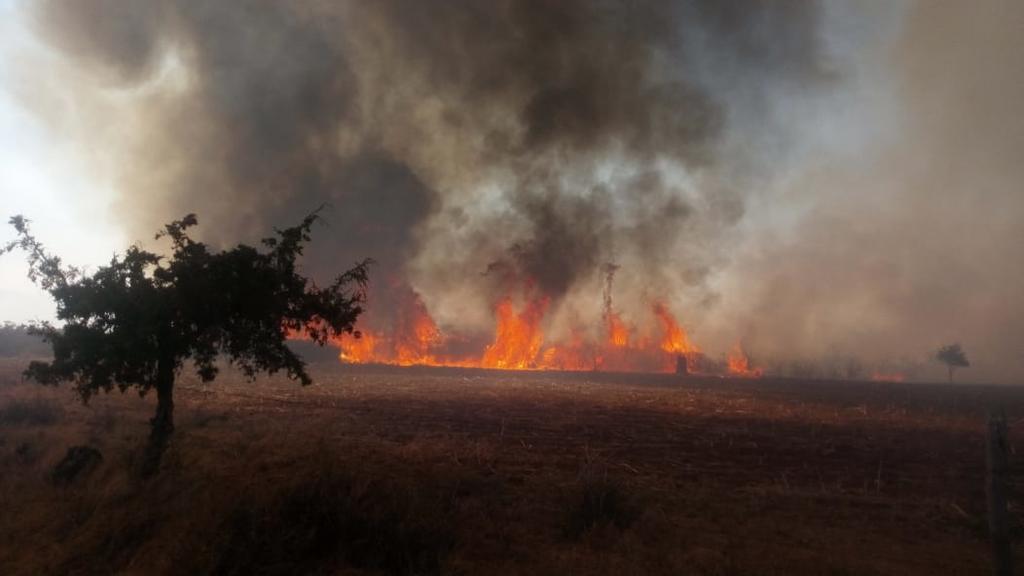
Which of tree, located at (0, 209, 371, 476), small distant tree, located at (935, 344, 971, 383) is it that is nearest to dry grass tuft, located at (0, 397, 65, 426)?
tree, located at (0, 209, 371, 476)

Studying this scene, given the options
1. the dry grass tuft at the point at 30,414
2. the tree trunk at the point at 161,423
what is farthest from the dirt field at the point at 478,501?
the tree trunk at the point at 161,423

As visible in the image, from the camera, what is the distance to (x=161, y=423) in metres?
13.3

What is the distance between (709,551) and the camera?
962 cm

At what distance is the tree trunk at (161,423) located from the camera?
→ 12891mm

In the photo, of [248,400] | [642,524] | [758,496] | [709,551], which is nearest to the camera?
[709,551]

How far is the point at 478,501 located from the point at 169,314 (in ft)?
25.9

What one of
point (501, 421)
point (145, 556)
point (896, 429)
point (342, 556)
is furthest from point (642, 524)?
point (896, 429)

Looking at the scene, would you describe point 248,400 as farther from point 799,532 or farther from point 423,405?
point 799,532

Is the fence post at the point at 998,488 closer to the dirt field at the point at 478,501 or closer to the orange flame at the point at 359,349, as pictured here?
the dirt field at the point at 478,501

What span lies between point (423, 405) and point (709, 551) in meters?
25.3

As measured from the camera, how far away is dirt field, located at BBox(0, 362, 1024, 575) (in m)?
9.15

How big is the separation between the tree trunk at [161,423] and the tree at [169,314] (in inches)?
0.8

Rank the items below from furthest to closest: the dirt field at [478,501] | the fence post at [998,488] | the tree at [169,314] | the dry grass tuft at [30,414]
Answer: the dry grass tuft at [30,414] → the tree at [169,314] → the dirt field at [478,501] → the fence post at [998,488]

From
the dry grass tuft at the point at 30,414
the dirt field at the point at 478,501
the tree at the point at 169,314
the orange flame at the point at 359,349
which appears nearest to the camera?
the dirt field at the point at 478,501
